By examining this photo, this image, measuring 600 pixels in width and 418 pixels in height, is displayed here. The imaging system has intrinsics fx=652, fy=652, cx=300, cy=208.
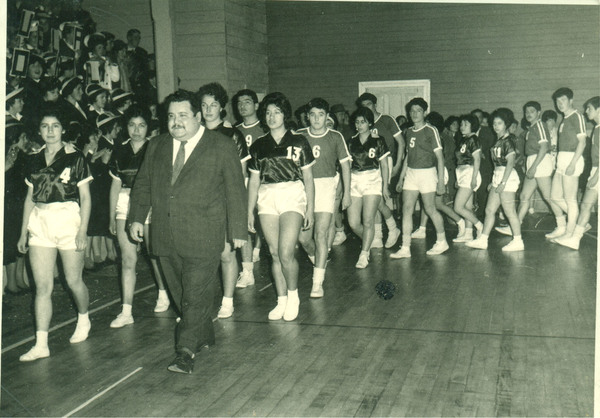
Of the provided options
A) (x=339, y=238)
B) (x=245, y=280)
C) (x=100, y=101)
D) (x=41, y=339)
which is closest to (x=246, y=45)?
(x=100, y=101)

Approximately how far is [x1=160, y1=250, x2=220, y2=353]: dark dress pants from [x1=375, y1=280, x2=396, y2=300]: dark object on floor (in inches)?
81.6

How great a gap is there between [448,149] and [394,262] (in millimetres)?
3627

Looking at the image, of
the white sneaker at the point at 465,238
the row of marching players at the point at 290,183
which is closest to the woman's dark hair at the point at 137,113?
the row of marching players at the point at 290,183

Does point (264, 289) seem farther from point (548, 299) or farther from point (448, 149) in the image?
point (448, 149)

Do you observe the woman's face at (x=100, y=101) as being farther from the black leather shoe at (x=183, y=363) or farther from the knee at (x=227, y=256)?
the black leather shoe at (x=183, y=363)

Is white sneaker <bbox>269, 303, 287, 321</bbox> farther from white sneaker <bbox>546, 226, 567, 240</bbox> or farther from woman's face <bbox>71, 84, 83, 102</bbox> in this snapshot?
white sneaker <bbox>546, 226, 567, 240</bbox>

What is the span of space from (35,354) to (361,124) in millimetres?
4109

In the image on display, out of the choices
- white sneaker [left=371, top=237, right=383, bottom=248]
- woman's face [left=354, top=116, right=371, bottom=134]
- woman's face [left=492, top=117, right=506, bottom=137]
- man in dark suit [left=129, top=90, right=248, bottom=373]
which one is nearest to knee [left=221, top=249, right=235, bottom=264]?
man in dark suit [left=129, top=90, right=248, bottom=373]

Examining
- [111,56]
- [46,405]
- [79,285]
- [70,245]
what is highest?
[111,56]

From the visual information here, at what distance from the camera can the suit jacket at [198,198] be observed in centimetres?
403

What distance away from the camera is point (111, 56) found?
1020 centimetres

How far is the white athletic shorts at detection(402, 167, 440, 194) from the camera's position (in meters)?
7.68

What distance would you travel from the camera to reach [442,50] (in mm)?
12297

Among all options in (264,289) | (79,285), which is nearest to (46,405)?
(79,285)
